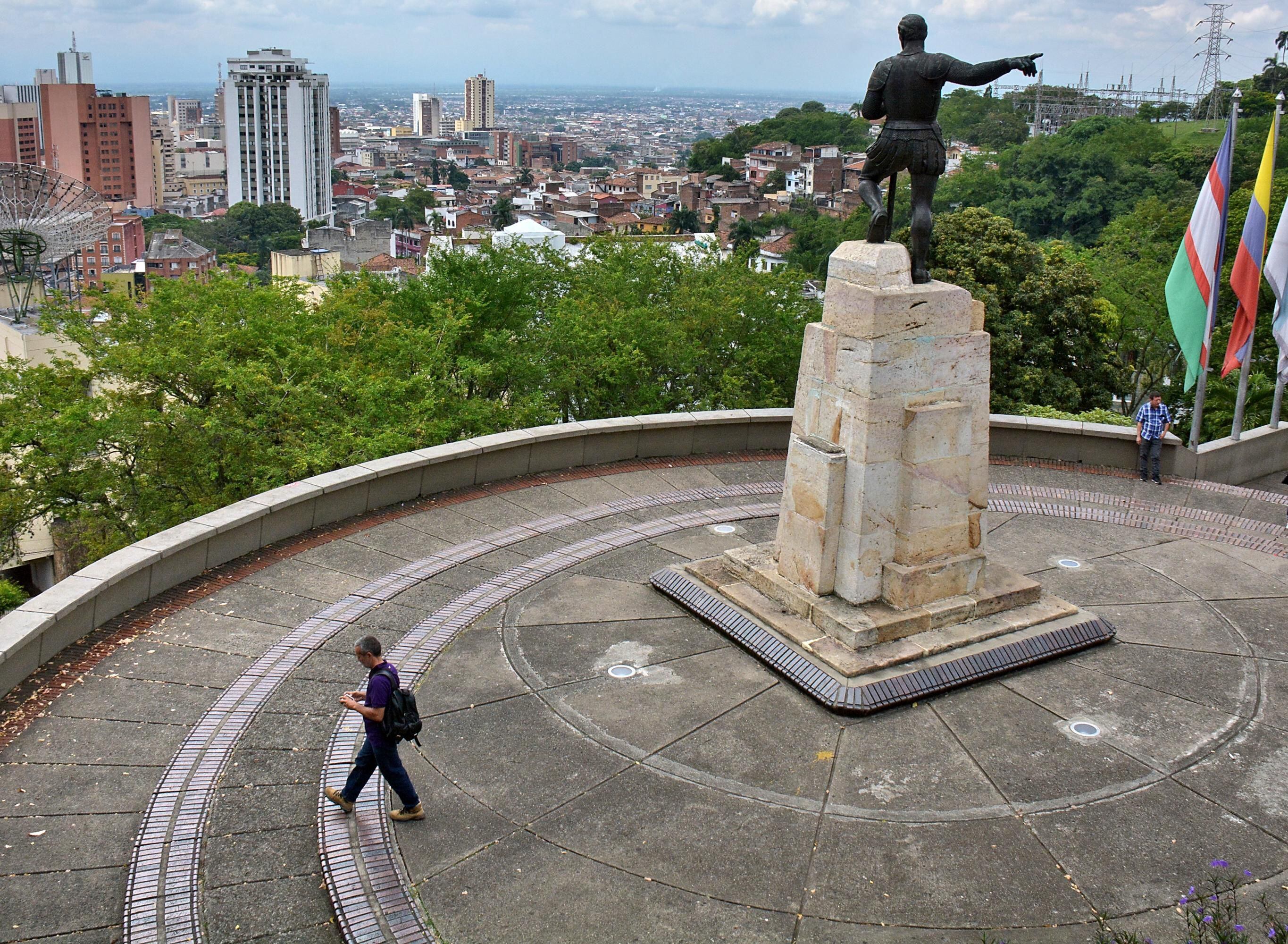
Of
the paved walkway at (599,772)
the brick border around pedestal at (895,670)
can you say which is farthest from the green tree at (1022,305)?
the brick border around pedestal at (895,670)

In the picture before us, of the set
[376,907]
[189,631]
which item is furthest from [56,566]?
[376,907]

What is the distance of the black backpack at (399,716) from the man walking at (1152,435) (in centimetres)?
1376

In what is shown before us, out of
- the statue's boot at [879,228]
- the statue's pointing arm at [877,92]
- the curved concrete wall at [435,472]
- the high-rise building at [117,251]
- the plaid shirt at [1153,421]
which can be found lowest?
the high-rise building at [117,251]

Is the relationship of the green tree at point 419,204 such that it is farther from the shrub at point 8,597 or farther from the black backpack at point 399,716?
the black backpack at point 399,716

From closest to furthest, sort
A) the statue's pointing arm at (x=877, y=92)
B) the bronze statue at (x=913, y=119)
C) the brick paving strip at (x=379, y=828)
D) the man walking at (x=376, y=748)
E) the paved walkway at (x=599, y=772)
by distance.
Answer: the brick paving strip at (x=379, y=828) → the paved walkway at (x=599, y=772) → the man walking at (x=376, y=748) → the bronze statue at (x=913, y=119) → the statue's pointing arm at (x=877, y=92)

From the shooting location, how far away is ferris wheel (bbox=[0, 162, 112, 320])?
53.1 meters

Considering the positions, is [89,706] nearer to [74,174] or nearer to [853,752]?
[853,752]

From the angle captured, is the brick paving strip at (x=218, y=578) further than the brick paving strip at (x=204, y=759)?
Yes

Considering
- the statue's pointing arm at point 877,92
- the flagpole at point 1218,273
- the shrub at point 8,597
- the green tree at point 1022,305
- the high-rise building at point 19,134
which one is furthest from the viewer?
the high-rise building at point 19,134

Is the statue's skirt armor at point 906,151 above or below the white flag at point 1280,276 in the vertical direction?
above

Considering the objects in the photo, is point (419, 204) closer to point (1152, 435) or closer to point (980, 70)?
point (1152, 435)

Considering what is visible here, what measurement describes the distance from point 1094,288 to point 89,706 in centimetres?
2852

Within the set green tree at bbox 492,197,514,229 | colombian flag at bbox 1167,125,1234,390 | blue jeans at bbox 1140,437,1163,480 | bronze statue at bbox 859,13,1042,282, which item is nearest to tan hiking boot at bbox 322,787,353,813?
bronze statue at bbox 859,13,1042,282

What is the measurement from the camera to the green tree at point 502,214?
150875 mm
